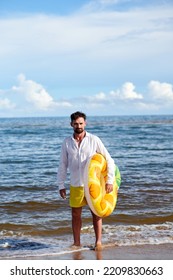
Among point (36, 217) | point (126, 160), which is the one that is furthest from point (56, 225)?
point (126, 160)

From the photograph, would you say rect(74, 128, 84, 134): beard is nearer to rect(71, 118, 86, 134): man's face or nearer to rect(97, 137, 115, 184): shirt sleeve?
rect(71, 118, 86, 134): man's face

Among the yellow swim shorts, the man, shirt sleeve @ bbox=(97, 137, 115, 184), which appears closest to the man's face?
the man

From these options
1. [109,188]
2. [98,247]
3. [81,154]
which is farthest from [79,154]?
[98,247]

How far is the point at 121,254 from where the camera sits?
21.7ft

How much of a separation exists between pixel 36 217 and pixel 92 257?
292cm

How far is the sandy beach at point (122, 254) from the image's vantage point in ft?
21.3

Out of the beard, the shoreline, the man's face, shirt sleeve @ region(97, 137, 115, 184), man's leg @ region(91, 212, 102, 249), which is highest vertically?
the man's face

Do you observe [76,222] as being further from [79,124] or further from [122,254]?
[79,124]

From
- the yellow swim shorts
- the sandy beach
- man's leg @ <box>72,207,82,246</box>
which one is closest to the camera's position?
the sandy beach

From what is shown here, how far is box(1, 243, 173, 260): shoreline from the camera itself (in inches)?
255

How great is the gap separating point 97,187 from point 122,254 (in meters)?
0.94

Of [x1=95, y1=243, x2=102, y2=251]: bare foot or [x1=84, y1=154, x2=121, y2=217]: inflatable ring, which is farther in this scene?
[x1=95, y1=243, x2=102, y2=251]: bare foot
